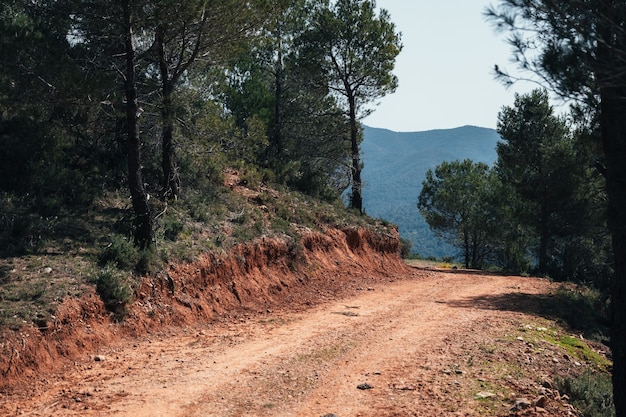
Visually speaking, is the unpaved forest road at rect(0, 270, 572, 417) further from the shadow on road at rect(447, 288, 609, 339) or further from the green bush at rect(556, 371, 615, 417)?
the shadow on road at rect(447, 288, 609, 339)

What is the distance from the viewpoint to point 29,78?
36.8 feet

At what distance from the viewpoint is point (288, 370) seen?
8.45 metres

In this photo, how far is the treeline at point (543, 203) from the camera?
90.6 ft

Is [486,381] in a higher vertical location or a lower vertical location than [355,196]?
lower

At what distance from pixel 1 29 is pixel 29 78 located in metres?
1.33

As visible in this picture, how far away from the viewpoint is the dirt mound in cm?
835

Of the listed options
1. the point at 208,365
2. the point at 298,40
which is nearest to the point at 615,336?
the point at 208,365

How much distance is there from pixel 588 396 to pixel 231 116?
16.2 m

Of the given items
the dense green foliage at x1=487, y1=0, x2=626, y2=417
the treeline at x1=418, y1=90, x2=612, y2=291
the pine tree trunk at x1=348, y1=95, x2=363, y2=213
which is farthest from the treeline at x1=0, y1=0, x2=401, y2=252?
the treeline at x1=418, y1=90, x2=612, y2=291

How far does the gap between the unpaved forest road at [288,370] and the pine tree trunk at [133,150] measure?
2747mm

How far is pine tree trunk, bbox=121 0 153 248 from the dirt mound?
3.77ft

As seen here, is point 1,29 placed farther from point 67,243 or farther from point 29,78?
point 67,243

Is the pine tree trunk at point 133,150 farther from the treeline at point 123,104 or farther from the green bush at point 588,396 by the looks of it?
the green bush at point 588,396

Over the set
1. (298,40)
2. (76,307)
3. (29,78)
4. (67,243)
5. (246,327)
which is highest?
(298,40)
